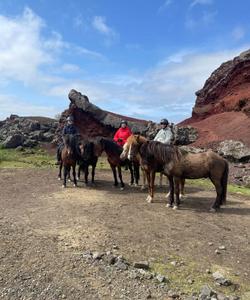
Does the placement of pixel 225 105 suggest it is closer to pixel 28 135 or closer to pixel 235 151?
pixel 235 151

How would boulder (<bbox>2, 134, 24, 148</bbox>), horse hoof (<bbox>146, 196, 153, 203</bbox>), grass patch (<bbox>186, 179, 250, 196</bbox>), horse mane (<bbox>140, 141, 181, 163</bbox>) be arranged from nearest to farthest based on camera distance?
horse mane (<bbox>140, 141, 181, 163</bbox>)
horse hoof (<bbox>146, 196, 153, 203</bbox>)
grass patch (<bbox>186, 179, 250, 196</bbox>)
boulder (<bbox>2, 134, 24, 148</bbox>)

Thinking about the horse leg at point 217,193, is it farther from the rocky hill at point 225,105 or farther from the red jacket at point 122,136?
the rocky hill at point 225,105

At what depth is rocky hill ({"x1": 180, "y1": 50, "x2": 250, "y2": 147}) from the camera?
21.7 metres

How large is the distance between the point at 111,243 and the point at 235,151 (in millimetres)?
12258

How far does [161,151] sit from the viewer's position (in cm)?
1091

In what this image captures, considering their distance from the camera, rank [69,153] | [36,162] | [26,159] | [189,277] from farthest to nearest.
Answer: [26,159] < [36,162] < [69,153] < [189,277]

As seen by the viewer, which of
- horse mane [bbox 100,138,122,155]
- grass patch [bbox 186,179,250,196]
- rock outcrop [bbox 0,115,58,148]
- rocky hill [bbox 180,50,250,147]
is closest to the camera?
horse mane [bbox 100,138,122,155]

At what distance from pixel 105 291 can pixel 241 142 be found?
14490 mm

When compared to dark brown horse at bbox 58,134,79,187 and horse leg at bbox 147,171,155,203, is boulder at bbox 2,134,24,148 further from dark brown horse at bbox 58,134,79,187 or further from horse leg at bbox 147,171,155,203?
horse leg at bbox 147,171,155,203

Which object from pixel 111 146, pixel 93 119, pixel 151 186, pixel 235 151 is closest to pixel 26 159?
pixel 93 119

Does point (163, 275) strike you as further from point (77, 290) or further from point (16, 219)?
point (16, 219)

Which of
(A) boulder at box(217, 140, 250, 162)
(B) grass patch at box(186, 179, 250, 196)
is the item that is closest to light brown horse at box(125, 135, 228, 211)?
(B) grass patch at box(186, 179, 250, 196)

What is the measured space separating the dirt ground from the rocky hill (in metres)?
10.0

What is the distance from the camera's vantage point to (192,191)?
13266 mm
